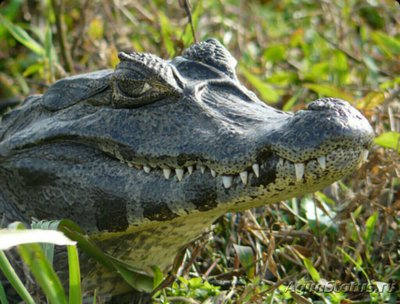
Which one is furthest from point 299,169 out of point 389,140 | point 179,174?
point 389,140

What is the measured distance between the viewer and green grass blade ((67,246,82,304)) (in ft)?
7.48

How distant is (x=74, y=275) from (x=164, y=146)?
0.60 metres

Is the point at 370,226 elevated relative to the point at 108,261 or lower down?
lower down

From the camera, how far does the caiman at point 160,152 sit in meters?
2.34

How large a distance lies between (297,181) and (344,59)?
3.18 metres

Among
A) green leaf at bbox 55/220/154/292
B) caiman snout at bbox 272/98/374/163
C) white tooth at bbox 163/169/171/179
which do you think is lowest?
green leaf at bbox 55/220/154/292

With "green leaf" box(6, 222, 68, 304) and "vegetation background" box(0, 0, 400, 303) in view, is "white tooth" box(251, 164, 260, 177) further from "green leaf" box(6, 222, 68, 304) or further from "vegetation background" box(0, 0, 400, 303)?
"green leaf" box(6, 222, 68, 304)

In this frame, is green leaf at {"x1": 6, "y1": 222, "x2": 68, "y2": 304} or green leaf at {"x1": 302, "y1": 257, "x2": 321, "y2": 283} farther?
green leaf at {"x1": 302, "y1": 257, "x2": 321, "y2": 283}

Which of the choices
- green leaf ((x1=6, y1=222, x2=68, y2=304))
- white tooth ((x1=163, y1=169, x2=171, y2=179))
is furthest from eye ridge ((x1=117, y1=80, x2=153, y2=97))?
green leaf ((x1=6, y1=222, x2=68, y2=304))

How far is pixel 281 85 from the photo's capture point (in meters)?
5.42

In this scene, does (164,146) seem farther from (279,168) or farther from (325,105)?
(325,105)

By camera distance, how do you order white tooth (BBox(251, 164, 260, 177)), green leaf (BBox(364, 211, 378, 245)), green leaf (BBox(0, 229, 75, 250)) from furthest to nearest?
1. green leaf (BBox(364, 211, 378, 245))
2. white tooth (BBox(251, 164, 260, 177))
3. green leaf (BBox(0, 229, 75, 250))

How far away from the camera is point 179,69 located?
2.98 m

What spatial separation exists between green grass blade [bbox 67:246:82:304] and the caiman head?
1.43ft
